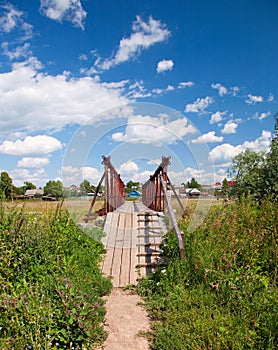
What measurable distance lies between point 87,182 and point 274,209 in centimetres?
437

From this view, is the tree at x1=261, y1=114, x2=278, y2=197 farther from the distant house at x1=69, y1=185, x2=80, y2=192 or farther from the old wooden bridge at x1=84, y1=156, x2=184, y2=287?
the distant house at x1=69, y1=185, x2=80, y2=192

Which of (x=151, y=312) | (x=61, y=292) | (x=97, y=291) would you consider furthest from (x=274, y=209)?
(x=61, y=292)

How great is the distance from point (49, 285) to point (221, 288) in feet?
7.05

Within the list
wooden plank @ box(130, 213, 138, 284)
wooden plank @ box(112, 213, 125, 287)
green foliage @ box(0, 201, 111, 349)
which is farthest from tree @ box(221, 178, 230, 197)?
green foliage @ box(0, 201, 111, 349)

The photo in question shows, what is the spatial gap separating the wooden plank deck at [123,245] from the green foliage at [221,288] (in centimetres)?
58

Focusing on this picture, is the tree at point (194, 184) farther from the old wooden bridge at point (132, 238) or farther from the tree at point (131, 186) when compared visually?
the tree at point (131, 186)

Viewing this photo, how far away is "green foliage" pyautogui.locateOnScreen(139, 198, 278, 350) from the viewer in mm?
3125

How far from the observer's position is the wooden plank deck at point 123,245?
5.67m

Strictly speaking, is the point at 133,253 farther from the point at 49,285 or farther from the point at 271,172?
the point at 271,172

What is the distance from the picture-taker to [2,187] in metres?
5.38

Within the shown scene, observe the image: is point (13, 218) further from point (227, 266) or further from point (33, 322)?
point (227, 266)

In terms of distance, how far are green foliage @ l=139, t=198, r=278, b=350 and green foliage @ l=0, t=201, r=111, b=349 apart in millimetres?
808

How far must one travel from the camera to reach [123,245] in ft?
21.9

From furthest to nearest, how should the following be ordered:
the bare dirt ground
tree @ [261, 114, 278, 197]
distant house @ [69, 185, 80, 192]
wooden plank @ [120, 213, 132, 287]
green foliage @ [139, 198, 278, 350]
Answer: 1. tree @ [261, 114, 278, 197]
2. distant house @ [69, 185, 80, 192]
3. wooden plank @ [120, 213, 132, 287]
4. the bare dirt ground
5. green foliage @ [139, 198, 278, 350]
